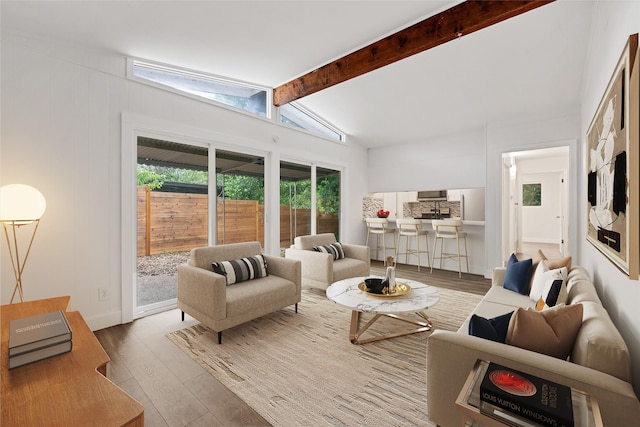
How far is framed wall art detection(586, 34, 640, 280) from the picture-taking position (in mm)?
1146

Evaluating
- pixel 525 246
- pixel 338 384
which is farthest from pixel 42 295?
pixel 525 246

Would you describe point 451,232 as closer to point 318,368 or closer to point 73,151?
point 318,368

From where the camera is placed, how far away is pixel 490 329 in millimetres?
1452

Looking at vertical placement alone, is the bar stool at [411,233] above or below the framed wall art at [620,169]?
below

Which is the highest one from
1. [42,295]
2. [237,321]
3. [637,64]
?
[637,64]

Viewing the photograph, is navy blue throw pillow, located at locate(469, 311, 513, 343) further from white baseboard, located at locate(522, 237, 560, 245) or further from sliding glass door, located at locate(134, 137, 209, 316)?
white baseboard, located at locate(522, 237, 560, 245)

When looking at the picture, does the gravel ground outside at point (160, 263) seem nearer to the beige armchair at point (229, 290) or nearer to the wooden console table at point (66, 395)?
the beige armchair at point (229, 290)

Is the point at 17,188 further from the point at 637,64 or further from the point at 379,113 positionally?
the point at 379,113

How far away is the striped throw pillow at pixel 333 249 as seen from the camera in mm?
4230

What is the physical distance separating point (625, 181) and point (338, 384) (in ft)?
6.45

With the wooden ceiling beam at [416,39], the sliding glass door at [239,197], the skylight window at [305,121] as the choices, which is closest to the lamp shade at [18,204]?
the sliding glass door at [239,197]

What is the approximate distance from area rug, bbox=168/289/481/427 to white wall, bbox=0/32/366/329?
113cm

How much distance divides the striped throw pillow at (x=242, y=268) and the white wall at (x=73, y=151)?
114 centimetres

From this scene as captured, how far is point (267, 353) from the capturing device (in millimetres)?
2426
